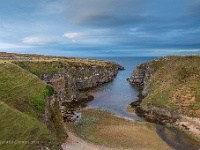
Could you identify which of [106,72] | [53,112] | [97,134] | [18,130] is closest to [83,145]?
[97,134]

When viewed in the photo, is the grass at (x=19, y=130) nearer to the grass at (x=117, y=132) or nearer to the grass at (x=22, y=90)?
the grass at (x=22, y=90)

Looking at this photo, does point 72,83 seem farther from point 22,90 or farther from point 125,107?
point 22,90

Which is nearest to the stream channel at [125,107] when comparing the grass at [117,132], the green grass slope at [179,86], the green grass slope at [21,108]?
the grass at [117,132]

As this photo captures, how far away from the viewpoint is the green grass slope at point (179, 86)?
6930cm

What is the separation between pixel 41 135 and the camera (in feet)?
129

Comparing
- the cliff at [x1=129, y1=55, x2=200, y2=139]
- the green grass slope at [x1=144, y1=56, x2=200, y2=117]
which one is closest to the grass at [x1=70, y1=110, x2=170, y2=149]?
the cliff at [x1=129, y1=55, x2=200, y2=139]

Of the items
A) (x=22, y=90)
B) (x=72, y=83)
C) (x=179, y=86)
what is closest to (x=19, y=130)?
(x=22, y=90)

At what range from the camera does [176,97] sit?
7431 cm

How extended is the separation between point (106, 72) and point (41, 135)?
363ft

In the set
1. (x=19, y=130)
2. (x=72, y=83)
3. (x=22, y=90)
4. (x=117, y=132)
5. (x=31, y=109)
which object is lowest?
(x=117, y=132)

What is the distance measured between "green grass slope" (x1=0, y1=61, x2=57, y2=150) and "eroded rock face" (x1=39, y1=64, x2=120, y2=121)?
9.14 metres

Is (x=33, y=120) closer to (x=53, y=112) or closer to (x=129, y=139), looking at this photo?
(x=53, y=112)

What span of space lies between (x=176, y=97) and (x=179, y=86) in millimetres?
8172

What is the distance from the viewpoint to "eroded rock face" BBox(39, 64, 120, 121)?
8053cm
